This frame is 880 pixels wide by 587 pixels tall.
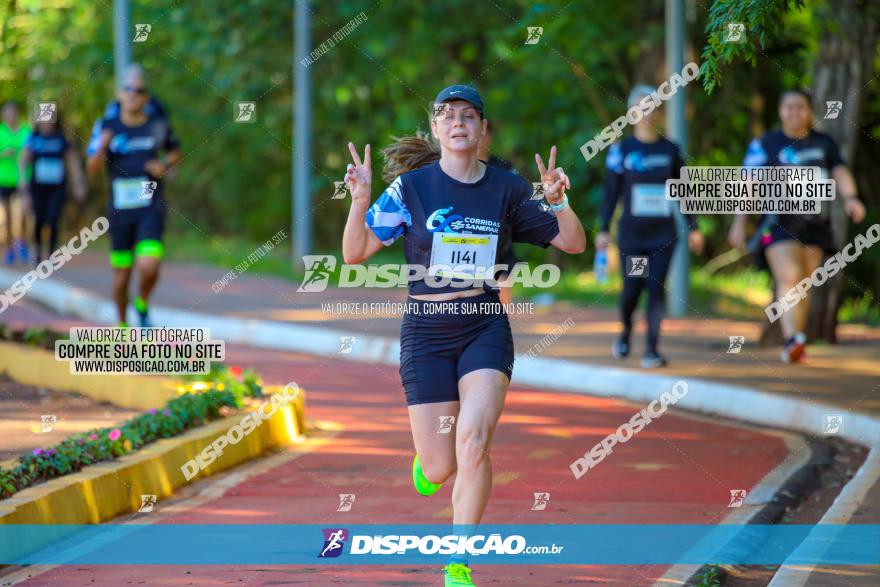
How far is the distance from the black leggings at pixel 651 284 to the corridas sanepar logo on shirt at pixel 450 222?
6535 millimetres

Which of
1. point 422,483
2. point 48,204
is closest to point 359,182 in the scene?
point 422,483

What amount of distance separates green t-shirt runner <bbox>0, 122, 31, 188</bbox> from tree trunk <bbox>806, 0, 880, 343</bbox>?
1165cm

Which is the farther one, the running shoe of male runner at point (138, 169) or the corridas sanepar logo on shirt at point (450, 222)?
the running shoe of male runner at point (138, 169)

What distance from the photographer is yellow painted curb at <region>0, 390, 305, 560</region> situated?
7.66 metres

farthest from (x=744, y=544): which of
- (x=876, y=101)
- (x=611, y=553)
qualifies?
(x=876, y=101)

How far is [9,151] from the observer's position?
23.6m

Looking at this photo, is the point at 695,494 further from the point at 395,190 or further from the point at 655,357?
the point at 655,357

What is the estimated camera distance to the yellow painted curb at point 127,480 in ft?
25.1

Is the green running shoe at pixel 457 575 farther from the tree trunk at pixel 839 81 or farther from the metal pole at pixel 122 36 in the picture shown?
the metal pole at pixel 122 36

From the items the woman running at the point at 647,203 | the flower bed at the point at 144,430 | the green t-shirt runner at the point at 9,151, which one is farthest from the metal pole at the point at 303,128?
the flower bed at the point at 144,430

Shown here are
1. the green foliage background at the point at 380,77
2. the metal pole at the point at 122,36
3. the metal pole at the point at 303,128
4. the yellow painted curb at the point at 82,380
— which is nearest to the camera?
the yellow painted curb at the point at 82,380

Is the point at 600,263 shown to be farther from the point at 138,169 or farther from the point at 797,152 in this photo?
the point at 138,169

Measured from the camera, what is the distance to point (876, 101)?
22281mm

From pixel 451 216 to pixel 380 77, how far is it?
22291 millimetres
